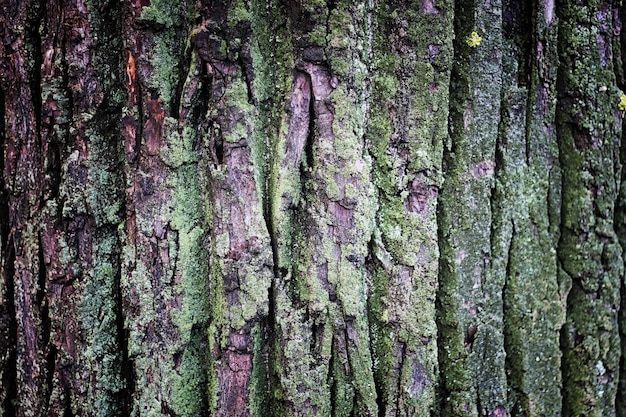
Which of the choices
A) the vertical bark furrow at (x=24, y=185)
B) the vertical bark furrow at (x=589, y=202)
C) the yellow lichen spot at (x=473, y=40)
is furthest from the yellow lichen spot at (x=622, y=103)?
the vertical bark furrow at (x=24, y=185)

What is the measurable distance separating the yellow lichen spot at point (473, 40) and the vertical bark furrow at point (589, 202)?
0.91 ft

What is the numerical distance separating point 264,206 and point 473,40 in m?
0.65

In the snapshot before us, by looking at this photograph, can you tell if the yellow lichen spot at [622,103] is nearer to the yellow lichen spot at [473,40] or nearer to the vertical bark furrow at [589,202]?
the vertical bark furrow at [589,202]

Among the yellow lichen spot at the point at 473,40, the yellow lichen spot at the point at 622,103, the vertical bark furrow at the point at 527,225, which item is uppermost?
the yellow lichen spot at the point at 473,40

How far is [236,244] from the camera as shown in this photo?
1.06 m

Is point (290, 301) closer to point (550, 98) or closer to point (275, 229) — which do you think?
point (275, 229)

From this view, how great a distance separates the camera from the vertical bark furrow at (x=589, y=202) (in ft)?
4.08

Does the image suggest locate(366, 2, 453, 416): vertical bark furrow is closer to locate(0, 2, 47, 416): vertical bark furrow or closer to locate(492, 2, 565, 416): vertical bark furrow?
locate(492, 2, 565, 416): vertical bark furrow

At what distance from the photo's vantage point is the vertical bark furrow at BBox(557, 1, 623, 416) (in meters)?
1.24

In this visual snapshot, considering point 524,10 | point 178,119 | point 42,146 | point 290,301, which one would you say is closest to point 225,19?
point 178,119

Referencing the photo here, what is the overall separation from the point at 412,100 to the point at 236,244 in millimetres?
539

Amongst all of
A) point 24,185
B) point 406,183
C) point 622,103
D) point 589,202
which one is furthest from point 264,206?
point 622,103

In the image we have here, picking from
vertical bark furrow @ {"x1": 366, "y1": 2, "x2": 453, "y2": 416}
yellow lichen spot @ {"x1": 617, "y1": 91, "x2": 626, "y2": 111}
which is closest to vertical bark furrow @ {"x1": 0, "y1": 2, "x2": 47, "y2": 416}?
vertical bark furrow @ {"x1": 366, "y1": 2, "x2": 453, "y2": 416}

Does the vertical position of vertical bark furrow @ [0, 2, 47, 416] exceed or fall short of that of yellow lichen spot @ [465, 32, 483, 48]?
it falls short
